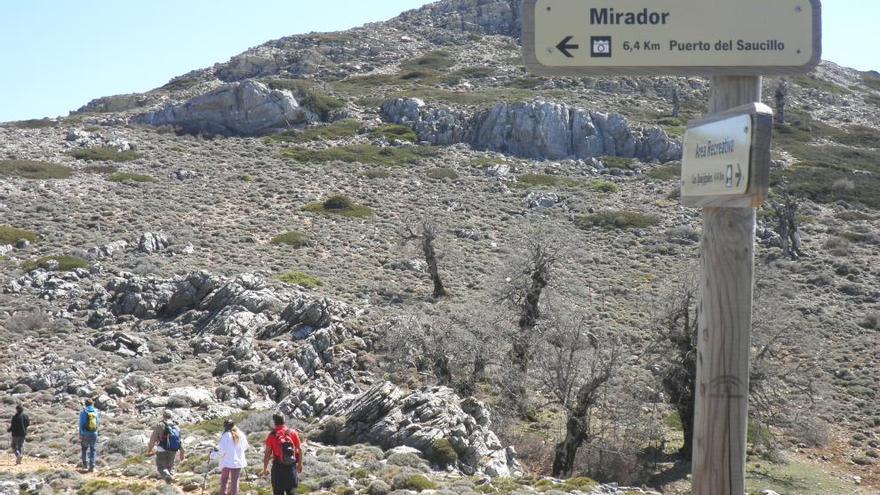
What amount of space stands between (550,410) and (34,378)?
15.1 meters

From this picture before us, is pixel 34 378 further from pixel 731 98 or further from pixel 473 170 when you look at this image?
pixel 473 170

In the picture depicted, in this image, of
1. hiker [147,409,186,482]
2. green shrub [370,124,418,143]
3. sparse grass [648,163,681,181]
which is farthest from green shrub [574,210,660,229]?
hiker [147,409,186,482]

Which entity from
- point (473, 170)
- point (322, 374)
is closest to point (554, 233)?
point (322, 374)

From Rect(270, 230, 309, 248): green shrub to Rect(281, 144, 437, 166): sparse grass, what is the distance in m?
17.5

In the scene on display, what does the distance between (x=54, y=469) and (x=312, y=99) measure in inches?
2235

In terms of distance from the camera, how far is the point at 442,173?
5494cm

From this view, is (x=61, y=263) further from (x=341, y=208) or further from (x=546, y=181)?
(x=546, y=181)

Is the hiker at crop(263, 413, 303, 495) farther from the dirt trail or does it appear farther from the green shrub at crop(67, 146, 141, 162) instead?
the green shrub at crop(67, 146, 141, 162)

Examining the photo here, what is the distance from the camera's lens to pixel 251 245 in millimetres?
38625

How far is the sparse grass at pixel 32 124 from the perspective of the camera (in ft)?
211

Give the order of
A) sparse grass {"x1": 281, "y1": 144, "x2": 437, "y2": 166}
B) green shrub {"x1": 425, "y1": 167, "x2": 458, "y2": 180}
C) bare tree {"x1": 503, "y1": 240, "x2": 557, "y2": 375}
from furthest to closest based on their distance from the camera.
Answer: sparse grass {"x1": 281, "y1": 144, "x2": 437, "y2": 166}, green shrub {"x1": 425, "y1": 167, "x2": 458, "y2": 180}, bare tree {"x1": 503, "y1": 240, "x2": 557, "y2": 375}

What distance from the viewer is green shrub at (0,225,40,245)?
35.6 meters

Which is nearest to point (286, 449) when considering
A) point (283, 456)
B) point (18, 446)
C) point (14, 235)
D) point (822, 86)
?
point (283, 456)

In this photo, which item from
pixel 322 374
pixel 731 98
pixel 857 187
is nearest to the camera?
pixel 731 98
